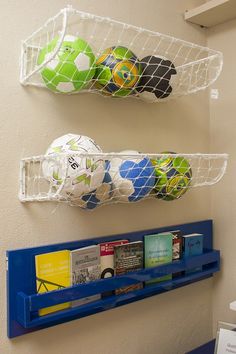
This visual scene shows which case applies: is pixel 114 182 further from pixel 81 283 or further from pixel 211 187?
pixel 211 187

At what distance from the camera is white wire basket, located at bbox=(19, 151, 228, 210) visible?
32.5 inches

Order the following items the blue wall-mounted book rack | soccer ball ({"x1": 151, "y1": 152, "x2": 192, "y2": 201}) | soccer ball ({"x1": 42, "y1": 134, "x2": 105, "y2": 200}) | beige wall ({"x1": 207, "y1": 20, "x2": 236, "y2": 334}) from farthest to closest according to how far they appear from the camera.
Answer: beige wall ({"x1": 207, "y1": 20, "x2": 236, "y2": 334}) < soccer ball ({"x1": 151, "y1": 152, "x2": 192, "y2": 201}) < the blue wall-mounted book rack < soccer ball ({"x1": 42, "y1": 134, "x2": 105, "y2": 200})

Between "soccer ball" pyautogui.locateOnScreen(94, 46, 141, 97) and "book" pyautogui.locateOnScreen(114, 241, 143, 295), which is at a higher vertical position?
"soccer ball" pyautogui.locateOnScreen(94, 46, 141, 97)

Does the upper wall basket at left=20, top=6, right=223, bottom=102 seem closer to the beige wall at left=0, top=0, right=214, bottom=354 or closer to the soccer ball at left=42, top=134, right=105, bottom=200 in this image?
the beige wall at left=0, top=0, right=214, bottom=354

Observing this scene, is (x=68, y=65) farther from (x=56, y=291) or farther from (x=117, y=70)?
(x=56, y=291)

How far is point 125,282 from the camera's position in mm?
1086

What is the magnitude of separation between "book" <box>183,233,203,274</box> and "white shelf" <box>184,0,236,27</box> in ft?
2.86

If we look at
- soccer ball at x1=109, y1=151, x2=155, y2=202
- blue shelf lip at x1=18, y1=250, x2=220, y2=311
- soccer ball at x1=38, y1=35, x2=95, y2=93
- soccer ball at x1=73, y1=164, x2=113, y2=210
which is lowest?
blue shelf lip at x1=18, y1=250, x2=220, y2=311

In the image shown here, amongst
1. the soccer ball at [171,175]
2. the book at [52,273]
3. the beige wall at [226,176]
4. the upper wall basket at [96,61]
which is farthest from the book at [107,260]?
the beige wall at [226,176]

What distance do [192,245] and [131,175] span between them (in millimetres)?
525

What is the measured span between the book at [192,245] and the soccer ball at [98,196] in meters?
0.44

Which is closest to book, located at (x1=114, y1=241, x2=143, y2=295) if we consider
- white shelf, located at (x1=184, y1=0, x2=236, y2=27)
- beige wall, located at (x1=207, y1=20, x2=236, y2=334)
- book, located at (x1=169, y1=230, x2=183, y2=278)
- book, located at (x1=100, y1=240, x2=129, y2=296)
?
book, located at (x1=100, y1=240, x2=129, y2=296)

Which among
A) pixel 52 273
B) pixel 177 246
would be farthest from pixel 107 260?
pixel 177 246

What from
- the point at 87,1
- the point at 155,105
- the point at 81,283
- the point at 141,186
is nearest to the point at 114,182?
the point at 141,186
